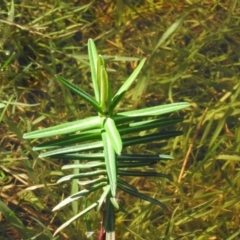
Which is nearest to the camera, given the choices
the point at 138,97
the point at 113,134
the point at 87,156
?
the point at 113,134

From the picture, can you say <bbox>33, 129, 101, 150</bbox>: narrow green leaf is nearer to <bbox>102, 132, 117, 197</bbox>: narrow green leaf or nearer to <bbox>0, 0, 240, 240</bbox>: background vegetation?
<bbox>102, 132, 117, 197</bbox>: narrow green leaf

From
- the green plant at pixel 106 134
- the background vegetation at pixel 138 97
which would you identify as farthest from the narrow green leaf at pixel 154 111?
the background vegetation at pixel 138 97

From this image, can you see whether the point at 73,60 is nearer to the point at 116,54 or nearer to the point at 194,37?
Result: the point at 116,54

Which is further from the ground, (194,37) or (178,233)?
(194,37)

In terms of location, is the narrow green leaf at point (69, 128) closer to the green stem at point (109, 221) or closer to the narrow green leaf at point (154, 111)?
the narrow green leaf at point (154, 111)

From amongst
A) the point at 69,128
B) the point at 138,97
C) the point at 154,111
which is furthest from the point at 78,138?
the point at 138,97

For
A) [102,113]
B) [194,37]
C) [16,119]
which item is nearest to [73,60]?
[16,119]

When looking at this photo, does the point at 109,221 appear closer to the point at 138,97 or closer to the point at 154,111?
the point at 154,111
